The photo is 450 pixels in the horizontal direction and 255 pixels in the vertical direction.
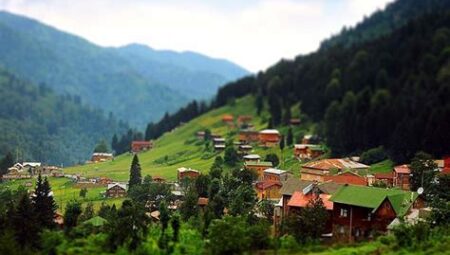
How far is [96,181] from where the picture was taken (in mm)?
105188

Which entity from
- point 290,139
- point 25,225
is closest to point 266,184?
point 25,225

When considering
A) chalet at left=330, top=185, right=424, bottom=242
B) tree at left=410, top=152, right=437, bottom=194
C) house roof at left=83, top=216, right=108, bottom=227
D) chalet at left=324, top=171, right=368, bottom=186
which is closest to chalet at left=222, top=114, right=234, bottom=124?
chalet at left=324, top=171, right=368, bottom=186

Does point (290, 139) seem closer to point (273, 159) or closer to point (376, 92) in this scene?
point (273, 159)

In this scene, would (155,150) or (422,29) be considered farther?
(422,29)

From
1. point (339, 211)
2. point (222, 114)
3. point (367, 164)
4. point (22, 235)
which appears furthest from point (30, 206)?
point (222, 114)

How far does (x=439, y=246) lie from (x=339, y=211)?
12.5 meters

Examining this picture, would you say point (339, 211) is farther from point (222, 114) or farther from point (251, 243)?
point (222, 114)

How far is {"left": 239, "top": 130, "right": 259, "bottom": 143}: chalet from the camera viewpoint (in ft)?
445

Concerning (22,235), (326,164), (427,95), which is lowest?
(22,235)

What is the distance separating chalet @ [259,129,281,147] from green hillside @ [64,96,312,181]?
4168mm

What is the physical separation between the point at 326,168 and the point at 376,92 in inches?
1612

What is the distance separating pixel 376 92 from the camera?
416ft

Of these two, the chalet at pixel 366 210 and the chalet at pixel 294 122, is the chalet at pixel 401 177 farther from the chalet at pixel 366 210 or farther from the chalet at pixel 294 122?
the chalet at pixel 294 122

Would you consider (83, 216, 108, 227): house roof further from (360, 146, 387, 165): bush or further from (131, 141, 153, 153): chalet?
(131, 141, 153, 153): chalet
